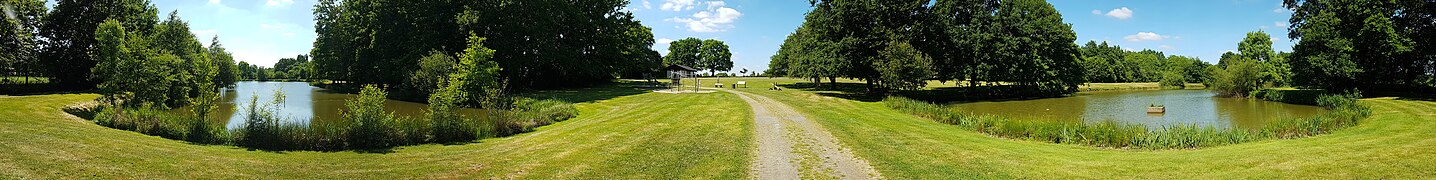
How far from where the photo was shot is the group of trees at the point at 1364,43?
3175 centimetres

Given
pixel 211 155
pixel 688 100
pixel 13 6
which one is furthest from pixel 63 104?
pixel 688 100

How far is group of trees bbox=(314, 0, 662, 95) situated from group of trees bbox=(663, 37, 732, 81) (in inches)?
2458

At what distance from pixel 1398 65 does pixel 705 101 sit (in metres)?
40.6

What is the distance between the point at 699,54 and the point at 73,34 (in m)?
83.8

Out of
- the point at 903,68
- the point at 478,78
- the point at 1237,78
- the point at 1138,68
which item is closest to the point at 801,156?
the point at 478,78

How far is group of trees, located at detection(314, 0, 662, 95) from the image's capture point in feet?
135

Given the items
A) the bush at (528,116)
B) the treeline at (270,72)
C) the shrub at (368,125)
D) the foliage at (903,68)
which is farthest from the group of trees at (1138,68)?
the treeline at (270,72)

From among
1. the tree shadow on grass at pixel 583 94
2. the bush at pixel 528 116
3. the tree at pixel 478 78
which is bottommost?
the bush at pixel 528 116

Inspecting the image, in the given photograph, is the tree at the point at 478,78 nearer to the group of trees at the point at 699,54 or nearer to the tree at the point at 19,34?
the tree at the point at 19,34

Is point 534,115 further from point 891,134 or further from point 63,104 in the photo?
point 63,104

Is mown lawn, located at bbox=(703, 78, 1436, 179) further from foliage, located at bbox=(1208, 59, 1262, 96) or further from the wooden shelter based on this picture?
foliage, located at bbox=(1208, 59, 1262, 96)

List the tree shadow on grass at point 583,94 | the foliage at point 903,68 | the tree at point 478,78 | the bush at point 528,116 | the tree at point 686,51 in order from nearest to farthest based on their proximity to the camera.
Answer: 1. the bush at point 528,116
2. the tree at point 478,78
3. the foliage at point 903,68
4. the tree shadow on grass at point 583,94
5. the tree at point 686,51

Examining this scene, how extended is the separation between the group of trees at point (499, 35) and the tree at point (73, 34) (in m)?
13.1

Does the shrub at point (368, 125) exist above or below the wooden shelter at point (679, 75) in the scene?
below
